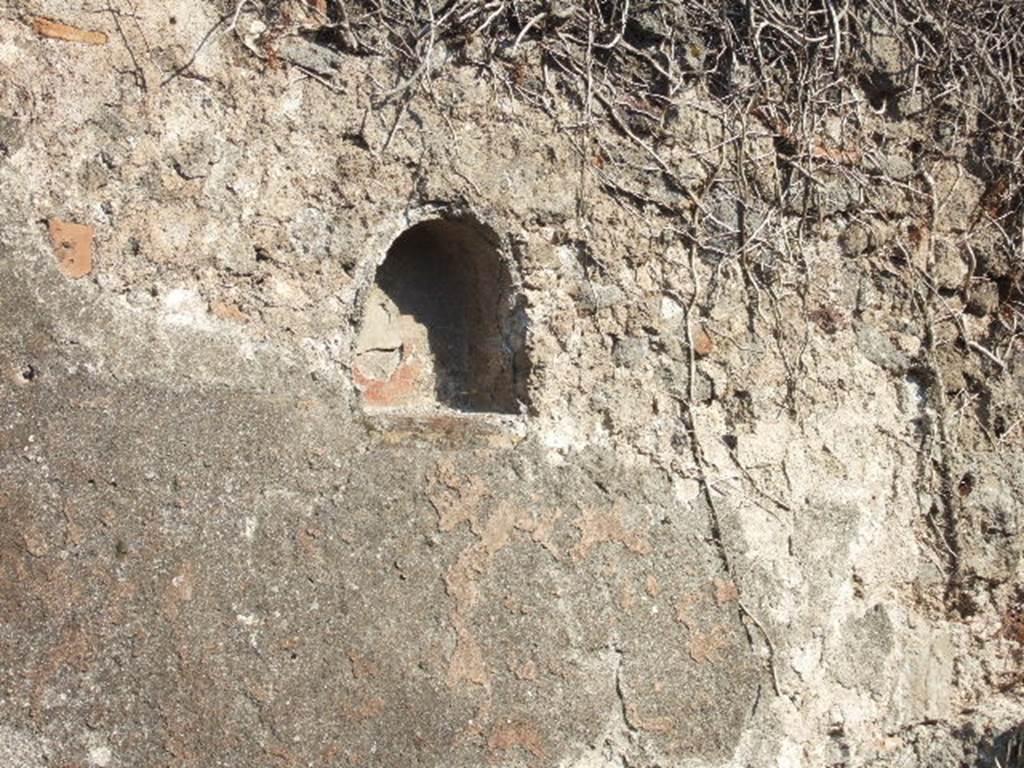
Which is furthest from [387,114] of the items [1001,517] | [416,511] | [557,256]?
[1001,517]

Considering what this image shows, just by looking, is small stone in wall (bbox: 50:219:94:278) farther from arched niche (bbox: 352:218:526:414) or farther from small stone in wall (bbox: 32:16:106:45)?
arched niche (bbox: 352:218:526:414)

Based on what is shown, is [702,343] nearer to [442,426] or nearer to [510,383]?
[510,383]

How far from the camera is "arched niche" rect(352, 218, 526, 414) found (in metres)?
2.91

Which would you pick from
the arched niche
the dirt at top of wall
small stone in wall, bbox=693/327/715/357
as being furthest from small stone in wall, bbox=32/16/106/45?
small stone in wall, bbox=693/327/715/357

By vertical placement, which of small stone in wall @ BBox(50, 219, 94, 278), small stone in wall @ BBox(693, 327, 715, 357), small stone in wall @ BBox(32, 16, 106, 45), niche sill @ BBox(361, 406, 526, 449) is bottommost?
niche sill @ BBox(361, 406, 526, 449)

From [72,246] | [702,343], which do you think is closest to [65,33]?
[72,246]

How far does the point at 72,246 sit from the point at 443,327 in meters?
0.91

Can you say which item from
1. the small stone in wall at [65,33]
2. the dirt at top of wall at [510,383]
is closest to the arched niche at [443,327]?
the dirt at top of wall at [510,383]

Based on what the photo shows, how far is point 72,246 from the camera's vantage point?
2414 mm

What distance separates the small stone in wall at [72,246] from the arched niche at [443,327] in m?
0.62

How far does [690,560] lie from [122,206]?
1.38 m

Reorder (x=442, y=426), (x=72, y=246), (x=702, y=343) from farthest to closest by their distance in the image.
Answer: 1. (x=702, y=343)
2. (x=442, y=426)
3. (x=72, y=246)

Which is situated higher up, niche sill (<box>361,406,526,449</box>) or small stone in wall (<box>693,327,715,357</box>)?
small stone in wall (<box>693,327,715,357</box>)

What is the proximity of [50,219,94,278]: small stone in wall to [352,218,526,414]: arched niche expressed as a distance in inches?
24.5
